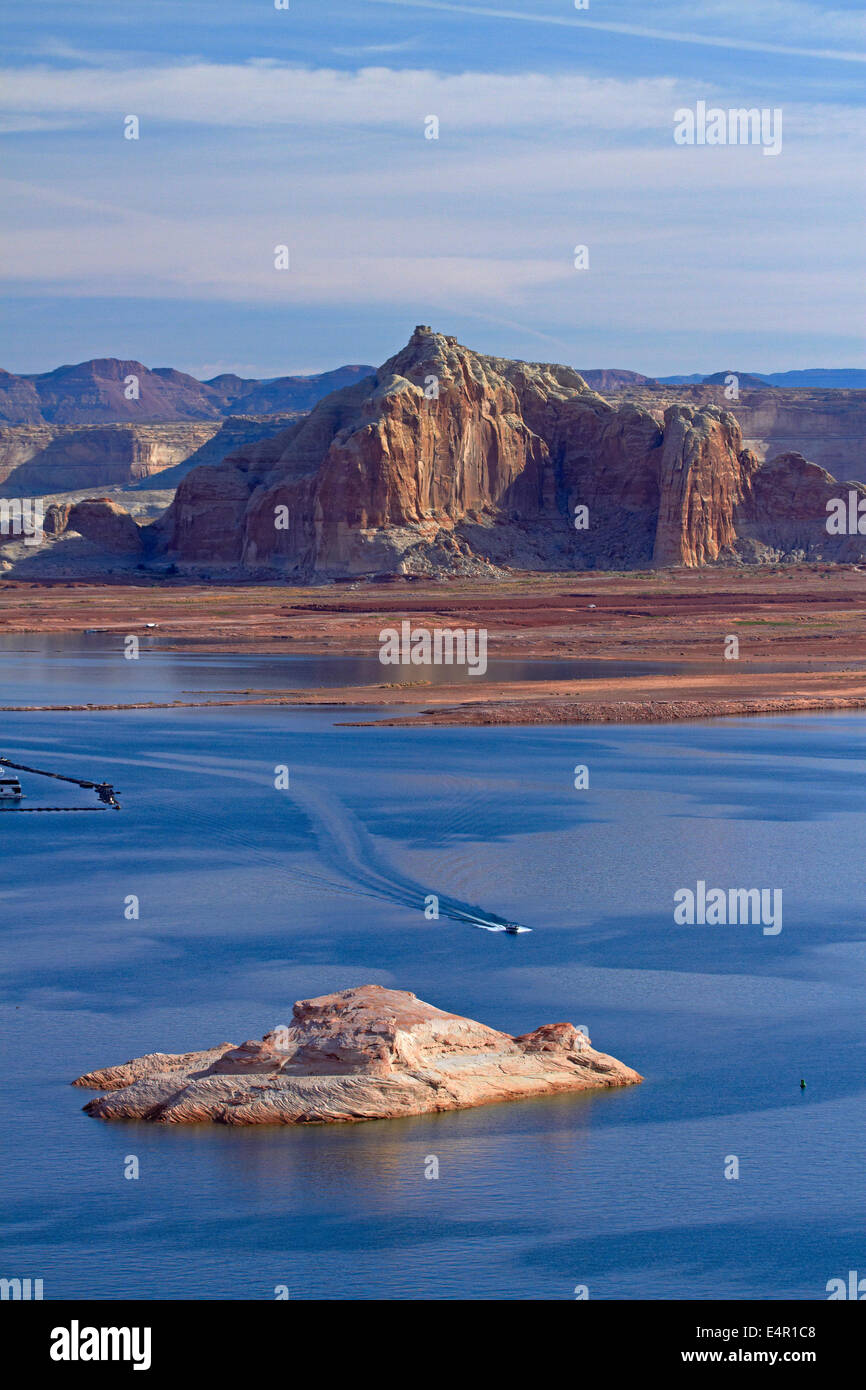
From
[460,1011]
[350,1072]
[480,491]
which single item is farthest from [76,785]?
[480,491]

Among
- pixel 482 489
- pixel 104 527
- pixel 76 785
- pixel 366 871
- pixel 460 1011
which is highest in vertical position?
pixel 482 489

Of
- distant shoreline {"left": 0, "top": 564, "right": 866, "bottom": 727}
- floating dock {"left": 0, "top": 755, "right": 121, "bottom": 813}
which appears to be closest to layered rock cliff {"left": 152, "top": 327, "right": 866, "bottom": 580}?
distant shoreline {"left": 0, "top": 564, "right": 866, "bottom": 727}

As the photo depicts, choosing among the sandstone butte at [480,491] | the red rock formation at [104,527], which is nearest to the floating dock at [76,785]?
the sandstone butte at [480,491]

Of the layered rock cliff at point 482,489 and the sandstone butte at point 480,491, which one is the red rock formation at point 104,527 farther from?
the layered rock cliff at point 482,489

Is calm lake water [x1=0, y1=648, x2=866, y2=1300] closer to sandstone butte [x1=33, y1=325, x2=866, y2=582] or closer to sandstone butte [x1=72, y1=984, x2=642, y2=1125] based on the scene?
sandstone butte [x1=72, y1=984, x2=642, y2=1125]

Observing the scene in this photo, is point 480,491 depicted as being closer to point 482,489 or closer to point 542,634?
point 482,489
